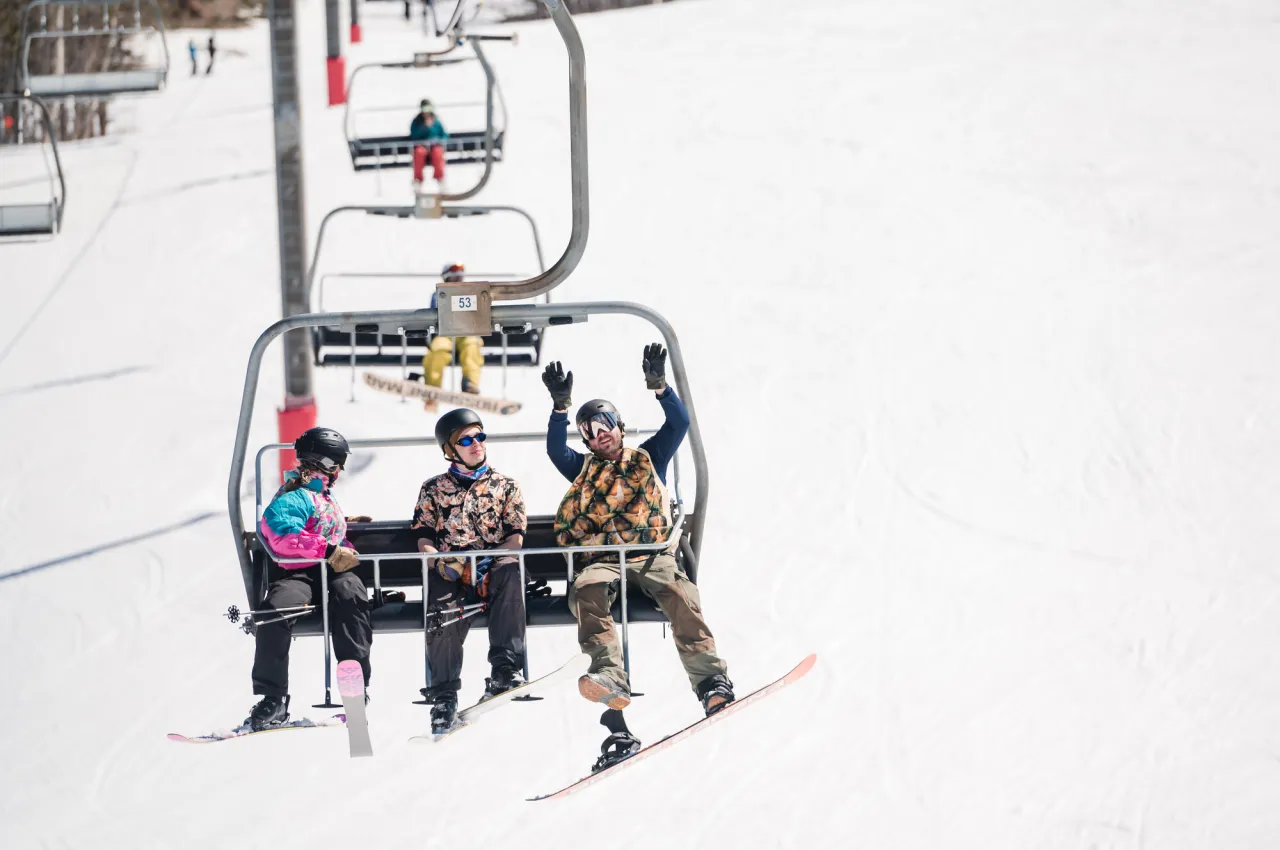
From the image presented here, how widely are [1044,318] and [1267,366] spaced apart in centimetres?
166

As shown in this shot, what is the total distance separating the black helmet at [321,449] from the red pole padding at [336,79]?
47.4 feet

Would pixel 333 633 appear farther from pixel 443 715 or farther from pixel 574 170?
pixel 574 170

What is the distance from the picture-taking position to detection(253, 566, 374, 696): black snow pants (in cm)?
457

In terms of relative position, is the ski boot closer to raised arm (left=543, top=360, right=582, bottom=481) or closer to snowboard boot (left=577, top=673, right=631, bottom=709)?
snowboard boot (left=577, top=673, right=631, bottom=709)

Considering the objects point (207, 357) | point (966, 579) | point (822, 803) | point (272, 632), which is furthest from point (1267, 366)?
point (272, 632)

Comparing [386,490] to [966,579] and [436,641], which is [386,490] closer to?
[966,579]

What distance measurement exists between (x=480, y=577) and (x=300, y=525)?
0.59 metres

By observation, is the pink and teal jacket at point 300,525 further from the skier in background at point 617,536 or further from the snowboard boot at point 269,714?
the skier in background at point 617,536

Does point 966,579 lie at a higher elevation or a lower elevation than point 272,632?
lower

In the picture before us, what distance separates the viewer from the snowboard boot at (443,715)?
4.47 meters

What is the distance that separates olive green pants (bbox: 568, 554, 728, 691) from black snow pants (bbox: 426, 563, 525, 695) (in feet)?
0.60

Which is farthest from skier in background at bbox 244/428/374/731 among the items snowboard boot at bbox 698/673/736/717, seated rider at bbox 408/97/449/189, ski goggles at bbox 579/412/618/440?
seated rider at bbox 408/97/449/189

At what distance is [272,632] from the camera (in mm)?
4578

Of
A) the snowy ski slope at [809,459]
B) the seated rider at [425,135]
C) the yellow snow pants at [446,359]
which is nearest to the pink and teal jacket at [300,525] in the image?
the snowy ski slope at [809,459]
